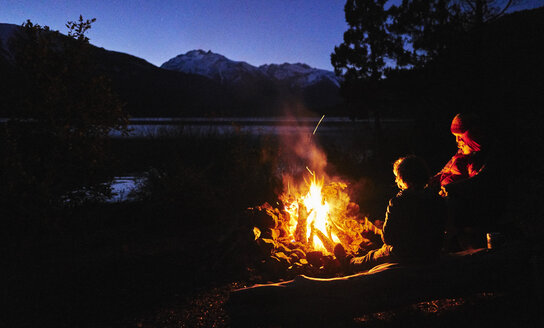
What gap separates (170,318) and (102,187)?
3.33 m

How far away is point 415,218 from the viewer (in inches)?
116

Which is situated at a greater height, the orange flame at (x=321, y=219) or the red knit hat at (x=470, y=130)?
the red knit hat at (x=470, y=130)

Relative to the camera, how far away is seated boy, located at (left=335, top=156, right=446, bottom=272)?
9.68 ft

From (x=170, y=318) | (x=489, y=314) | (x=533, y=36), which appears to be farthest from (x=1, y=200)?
(x=533, y=36)

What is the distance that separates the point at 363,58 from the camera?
23.8 m

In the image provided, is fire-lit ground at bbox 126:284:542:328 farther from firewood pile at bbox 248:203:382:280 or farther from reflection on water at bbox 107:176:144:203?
reflection on water at bbox 107:176:144:203

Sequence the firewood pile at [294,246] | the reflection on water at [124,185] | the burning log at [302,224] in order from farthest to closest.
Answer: the reflection on water at [124,185]
the burning log at [302,224]
the firewood pile at [294,246]

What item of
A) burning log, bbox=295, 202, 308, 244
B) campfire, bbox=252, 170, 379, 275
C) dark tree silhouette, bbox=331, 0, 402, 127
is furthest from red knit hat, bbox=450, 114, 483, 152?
dark tree silhouette, bbox=331, 0, 402, 127

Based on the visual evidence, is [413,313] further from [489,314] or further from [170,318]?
[170,318]

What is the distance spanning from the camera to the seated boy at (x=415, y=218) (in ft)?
9.68

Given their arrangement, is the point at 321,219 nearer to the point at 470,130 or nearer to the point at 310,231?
the point at 310,231

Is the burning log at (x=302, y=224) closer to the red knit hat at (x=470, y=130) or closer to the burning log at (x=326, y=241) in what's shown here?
the burning log at (x=326, y=241)

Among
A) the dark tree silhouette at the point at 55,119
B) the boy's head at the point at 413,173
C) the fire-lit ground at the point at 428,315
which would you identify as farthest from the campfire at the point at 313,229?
the dark tree silhouette at the point at 55,119

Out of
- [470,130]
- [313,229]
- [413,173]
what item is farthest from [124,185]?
[470,130]
